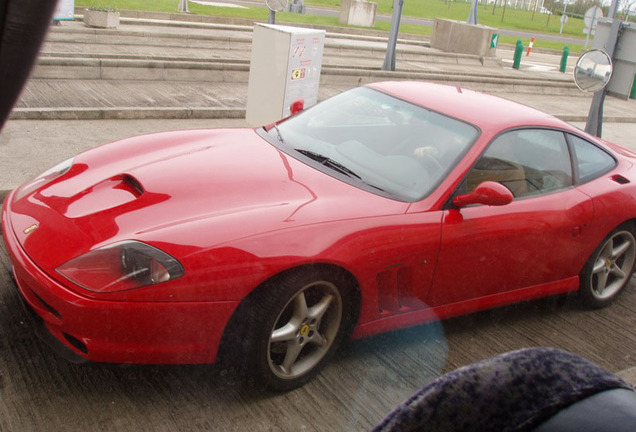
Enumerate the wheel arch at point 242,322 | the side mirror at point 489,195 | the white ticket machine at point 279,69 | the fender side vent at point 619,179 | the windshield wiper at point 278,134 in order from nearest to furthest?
the wheel arch at point 242,322 → the side mirror at point 489,195 → the windshield wiper at point 278,134 → the fender side vent at point 619,179 → the white ticket machine at point 279,69

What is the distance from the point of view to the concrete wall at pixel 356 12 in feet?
105

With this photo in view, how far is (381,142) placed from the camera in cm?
437

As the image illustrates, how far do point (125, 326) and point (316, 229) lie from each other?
998 mm

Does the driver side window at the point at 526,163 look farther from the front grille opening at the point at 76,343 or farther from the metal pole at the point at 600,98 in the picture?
the metal pole at the point at 600,98

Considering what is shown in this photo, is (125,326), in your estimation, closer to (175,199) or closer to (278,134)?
(175,199)

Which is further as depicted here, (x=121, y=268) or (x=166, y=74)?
(x=166, y=74)

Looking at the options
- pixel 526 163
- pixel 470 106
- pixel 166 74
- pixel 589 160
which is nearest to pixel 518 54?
pixel 166 74

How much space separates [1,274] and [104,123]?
466cm

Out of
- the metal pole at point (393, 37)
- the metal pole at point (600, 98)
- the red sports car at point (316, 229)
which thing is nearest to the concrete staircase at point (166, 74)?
the metal pole at point (393, 37)

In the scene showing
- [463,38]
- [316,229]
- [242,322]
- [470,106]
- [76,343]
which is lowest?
[76,343]

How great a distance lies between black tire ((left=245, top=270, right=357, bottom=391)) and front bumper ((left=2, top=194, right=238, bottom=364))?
170mm

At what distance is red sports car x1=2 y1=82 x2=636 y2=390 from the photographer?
3178 millimetres

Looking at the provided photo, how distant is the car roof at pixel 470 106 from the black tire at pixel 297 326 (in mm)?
1533

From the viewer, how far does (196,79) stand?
1248 centimetres
